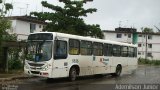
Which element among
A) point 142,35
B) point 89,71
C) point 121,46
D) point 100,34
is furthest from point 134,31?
point 89,71

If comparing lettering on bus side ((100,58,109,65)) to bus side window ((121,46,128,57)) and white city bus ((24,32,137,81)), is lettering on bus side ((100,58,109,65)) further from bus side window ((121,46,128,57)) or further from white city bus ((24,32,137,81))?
bus side window ((121,46,128,57))

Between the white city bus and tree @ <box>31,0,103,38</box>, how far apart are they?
12.4 meters

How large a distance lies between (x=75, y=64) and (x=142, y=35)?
6859 centimetres

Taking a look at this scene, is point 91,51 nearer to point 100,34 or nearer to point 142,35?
point 100,34

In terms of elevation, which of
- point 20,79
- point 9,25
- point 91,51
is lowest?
point 20,79

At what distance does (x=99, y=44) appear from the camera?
2494 centimetres

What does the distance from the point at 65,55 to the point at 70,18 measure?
18838mm

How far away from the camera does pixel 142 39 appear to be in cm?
8806

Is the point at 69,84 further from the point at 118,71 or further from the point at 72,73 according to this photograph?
the point at 118,71

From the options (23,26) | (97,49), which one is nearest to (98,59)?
(97,49)

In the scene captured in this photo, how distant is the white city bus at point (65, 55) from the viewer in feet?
64.7

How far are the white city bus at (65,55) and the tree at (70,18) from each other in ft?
40.8

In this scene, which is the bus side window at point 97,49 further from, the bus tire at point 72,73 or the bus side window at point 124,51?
the bus side window at point 124,51

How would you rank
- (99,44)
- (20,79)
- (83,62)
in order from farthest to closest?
(99,44) → (83,62) → (20,79)
